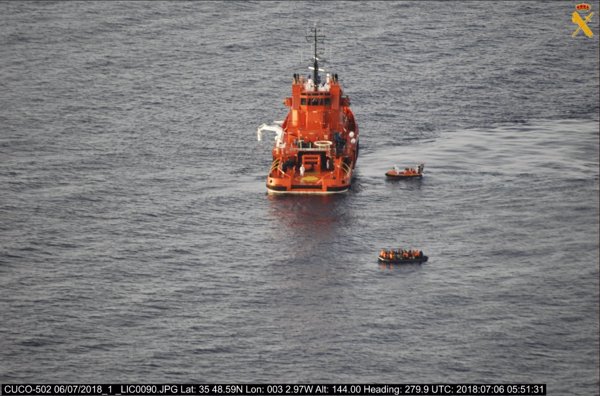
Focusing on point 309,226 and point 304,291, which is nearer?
point 304,291

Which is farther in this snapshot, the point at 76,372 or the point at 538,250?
the point at 538,250

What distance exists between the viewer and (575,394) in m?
144

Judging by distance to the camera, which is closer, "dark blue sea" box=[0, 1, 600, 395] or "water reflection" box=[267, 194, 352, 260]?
"dark blue sea" box=[0, 1, 600, 395]

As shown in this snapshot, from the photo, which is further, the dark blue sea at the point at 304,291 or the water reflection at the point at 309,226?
the water reflection at the point at 309,226

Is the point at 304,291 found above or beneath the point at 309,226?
beneath

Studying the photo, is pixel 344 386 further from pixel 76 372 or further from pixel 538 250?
pixel 538 250

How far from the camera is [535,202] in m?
195

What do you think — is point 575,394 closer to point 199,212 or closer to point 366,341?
point 366,341

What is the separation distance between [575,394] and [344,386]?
73.4 ft

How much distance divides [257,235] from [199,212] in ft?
39.2

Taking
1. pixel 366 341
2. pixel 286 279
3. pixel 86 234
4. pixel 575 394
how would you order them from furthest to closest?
1. pixel 86 234
2. pixel 286 279
3. pixel 366 341
4. pixel 575 394

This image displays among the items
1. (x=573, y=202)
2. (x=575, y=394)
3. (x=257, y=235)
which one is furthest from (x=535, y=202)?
(x=575, y=394)

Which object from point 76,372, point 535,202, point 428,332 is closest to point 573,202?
point 535,202

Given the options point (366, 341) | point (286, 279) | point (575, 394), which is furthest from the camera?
point (286, 279)
